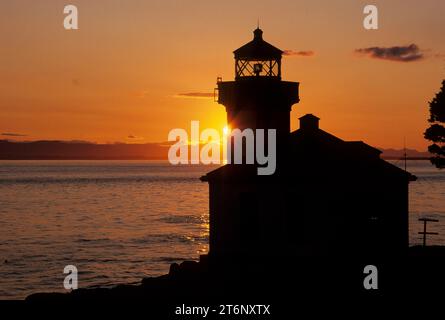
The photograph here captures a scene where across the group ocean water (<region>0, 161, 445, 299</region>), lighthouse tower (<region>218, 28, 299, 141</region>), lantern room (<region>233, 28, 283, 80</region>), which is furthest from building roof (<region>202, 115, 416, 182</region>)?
ocean water (<region>0, 161, 445, 299</region>)

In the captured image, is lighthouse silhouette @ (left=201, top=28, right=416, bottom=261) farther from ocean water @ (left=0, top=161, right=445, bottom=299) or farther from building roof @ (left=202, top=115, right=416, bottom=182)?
ocean water @ (left=0, top=161, right=445, bottom=299)

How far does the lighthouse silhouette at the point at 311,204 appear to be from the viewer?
29656 mm

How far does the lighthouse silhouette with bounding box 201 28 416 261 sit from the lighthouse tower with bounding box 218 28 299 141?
7.71 feet

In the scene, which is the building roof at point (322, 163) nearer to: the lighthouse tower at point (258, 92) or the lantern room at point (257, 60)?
the lighthouse tower at point (258, 92)

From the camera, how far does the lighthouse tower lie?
109 feet

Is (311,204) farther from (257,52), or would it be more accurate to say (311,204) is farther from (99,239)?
(99,239)

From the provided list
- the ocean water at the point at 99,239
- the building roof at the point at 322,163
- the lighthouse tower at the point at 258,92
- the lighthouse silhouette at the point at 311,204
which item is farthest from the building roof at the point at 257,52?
the ocean water at the point at 99,239

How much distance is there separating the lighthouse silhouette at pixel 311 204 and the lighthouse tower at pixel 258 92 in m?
2.35

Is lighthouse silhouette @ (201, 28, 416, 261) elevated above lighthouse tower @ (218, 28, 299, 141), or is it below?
below

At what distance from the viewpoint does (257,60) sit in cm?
3450

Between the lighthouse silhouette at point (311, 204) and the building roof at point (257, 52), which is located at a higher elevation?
the building roof at point (257, 52)
